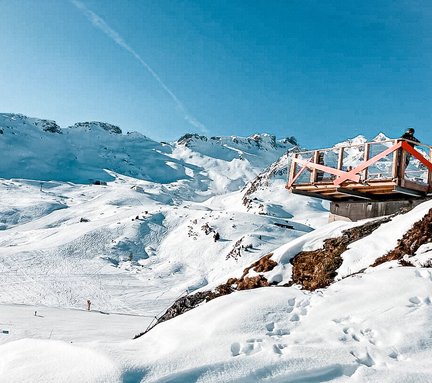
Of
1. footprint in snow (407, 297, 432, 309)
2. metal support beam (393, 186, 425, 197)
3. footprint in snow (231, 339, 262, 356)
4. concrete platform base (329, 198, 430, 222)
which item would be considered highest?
metal support beam (393, 186, 425, 197)

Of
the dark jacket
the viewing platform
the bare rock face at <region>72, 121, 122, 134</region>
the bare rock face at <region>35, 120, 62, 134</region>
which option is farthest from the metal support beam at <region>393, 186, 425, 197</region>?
the bare rock face at <region>72, 121, 122, 134</region>

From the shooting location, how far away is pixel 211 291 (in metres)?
9.23

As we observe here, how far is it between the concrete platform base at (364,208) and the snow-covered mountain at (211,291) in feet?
7.09

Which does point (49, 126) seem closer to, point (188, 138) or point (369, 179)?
point (188, 138)

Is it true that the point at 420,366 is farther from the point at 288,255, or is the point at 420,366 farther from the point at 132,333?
the point at 132,333

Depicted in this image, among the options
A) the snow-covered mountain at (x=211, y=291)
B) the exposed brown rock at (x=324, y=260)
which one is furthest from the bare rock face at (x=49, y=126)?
the exposed brown rock at (x=324, y=260)

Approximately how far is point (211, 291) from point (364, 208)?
18.4 feet

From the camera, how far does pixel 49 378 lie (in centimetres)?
398

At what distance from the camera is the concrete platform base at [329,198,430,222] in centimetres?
1144

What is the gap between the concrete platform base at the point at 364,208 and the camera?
11437 mm

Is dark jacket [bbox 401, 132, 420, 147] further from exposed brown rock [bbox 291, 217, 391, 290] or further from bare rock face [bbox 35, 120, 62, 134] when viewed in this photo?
bare rock face [bbox 35, 120, 62, 134]

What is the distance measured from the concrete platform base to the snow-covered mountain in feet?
7.09

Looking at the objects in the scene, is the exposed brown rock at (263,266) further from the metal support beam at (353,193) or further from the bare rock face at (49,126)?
the bare rock face at (49,126)

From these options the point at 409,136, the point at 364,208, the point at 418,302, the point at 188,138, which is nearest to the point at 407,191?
the point at 409,136
